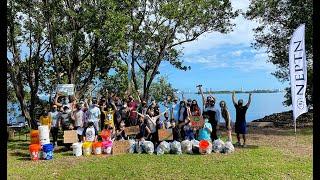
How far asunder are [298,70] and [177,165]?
16.2ft

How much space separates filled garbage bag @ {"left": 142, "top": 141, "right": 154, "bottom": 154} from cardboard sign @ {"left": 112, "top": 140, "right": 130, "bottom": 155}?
23.3 inches

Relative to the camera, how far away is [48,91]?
96.2ft

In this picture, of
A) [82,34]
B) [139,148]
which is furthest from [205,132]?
[82,34]

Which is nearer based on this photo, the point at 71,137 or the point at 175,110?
the point at 71,137

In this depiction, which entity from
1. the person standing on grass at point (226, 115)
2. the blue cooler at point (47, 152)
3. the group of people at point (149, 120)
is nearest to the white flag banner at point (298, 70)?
the group of people at point (149, 120)

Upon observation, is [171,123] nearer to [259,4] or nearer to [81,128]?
[81,128]

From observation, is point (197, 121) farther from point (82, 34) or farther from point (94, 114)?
point (82, 34)

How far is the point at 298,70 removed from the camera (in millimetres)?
13969

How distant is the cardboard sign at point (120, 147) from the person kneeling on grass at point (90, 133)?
103 cm

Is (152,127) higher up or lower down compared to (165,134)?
higher up

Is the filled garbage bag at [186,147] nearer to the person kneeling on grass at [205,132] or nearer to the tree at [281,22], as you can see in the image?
the person kneeling on grass at [205,132]

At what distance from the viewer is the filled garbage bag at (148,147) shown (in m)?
14.8

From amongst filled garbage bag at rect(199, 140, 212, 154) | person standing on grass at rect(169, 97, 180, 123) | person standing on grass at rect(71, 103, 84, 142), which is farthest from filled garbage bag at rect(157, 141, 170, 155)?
person standing on grass at rect(71, 103, 84, 142)

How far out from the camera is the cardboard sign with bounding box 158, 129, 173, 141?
15.4m
